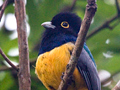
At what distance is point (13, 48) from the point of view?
575cm

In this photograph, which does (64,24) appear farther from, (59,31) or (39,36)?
(39,36)

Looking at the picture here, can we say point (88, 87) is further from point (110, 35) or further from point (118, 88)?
point (110, 35)

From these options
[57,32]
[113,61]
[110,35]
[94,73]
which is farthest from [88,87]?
[110,35]

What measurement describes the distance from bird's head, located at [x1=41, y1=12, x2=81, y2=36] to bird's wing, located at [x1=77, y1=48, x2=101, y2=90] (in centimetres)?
63

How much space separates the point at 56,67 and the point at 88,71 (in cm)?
53

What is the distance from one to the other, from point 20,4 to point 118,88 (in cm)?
161

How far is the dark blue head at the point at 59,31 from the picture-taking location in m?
4.40

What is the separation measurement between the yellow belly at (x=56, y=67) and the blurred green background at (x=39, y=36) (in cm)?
110


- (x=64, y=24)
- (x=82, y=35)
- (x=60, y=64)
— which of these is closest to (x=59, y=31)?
(x=64, y=24)

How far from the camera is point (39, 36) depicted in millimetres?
5828

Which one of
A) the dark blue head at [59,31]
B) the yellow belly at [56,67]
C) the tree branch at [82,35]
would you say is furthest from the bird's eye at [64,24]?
the tree branch at [82,35]

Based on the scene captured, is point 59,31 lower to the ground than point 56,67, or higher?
higher

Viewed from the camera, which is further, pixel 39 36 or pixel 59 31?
pixel 39 36

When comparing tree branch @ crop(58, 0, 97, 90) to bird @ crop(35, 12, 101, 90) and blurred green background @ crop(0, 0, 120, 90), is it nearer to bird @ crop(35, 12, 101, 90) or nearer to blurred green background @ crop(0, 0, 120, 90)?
bird @ crop(35, 12, 101, 90)
